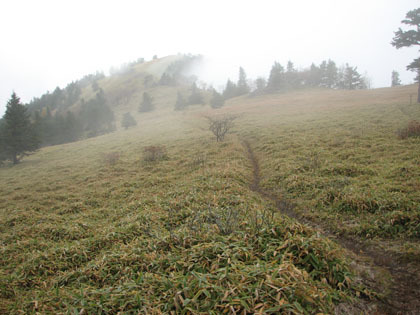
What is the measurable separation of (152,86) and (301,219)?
11819 centimetres

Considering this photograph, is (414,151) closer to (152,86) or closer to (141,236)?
(141,236)

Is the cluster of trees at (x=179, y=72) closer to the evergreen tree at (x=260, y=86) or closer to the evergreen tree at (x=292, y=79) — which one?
the evergreen tree at (x=260, y=86)

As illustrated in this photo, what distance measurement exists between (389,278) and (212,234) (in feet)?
12.3

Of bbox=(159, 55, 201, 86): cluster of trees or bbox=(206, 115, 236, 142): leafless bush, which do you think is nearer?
bbox=(206, 115, 236, 142): leafless bush

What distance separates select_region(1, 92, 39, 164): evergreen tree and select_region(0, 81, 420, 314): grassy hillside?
24736 mm

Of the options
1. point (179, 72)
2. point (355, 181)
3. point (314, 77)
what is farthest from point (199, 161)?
point (179, 72)

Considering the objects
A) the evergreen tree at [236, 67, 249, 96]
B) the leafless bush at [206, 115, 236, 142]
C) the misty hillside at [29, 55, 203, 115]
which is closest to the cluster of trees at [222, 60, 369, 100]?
the evergreen tree at [236, 67, 249, 96]

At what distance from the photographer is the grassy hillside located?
3.65m

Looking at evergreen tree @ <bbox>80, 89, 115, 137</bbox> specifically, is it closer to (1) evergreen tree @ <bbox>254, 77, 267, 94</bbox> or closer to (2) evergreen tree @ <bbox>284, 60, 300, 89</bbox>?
(1) evergreen tree @ <bbox>254, 77, 267, 94</bbox>

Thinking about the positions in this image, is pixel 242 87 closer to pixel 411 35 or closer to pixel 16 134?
pixel 411 35

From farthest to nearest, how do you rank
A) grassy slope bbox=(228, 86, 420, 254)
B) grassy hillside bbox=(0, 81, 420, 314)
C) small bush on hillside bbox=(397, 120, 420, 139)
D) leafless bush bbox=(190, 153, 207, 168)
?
leafless bush bbox=(190, 153, 207, 168) < small bush on hillside bbox=(397, 120, 420, 139) < grassy slope bbox=(228, 86, 420, 254) < grassy hillside bbox=(0, 81, 420, 314)

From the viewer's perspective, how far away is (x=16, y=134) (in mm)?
33906

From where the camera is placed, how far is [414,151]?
1156 cm

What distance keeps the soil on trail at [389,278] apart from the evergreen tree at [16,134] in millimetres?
42400
